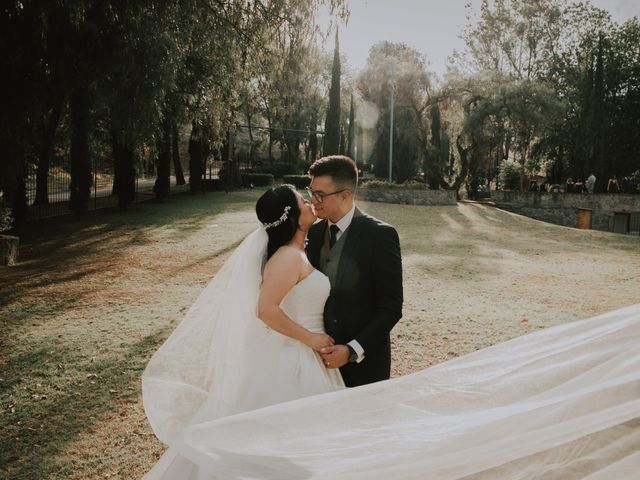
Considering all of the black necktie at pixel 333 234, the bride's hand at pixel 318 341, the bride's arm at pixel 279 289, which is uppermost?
the black necktie at pixel 333 234

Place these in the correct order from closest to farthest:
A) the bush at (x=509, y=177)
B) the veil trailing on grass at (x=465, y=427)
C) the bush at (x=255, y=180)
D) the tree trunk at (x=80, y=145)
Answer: the veil trailing on grass at (x=465, y=427) < the tree trunk at (x=80, y=145) < the bush at (x=255, y=180) < the bush at (x=509, y=177)

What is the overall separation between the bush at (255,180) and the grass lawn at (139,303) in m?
15.1

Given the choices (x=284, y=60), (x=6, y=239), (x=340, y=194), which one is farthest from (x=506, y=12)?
(x=340, y=194)

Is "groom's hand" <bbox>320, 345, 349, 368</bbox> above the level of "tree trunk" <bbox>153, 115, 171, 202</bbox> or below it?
below

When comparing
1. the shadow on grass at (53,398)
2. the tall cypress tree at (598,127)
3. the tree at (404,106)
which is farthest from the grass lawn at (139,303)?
the tall cypress tree at (598,127)

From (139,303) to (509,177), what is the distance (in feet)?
129

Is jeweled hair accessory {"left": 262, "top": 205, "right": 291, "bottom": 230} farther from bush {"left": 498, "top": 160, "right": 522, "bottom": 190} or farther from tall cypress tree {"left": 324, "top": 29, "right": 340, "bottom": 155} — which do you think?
bush {"left": 498, "top": 160, "right": 522, "bottom": 190}

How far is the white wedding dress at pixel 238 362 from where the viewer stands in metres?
2.45

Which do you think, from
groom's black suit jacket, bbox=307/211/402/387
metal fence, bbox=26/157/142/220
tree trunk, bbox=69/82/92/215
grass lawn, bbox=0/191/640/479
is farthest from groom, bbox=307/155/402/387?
metal fence, bbox=26/157/142/220

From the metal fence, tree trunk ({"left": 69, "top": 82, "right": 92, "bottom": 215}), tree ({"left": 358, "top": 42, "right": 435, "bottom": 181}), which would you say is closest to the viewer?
tree trunk ({"left": 69, "top": 82, "right": 92, "bottom": 215})

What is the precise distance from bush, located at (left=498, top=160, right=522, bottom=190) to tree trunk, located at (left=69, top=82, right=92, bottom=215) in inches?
1435

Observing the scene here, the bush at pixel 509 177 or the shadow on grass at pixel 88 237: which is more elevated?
the bush at pixel 509 177

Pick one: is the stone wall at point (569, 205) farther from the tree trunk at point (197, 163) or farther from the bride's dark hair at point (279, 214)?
the bride's dark hair at point (279, 214)

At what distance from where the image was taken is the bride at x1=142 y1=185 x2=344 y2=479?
2.41 metres
